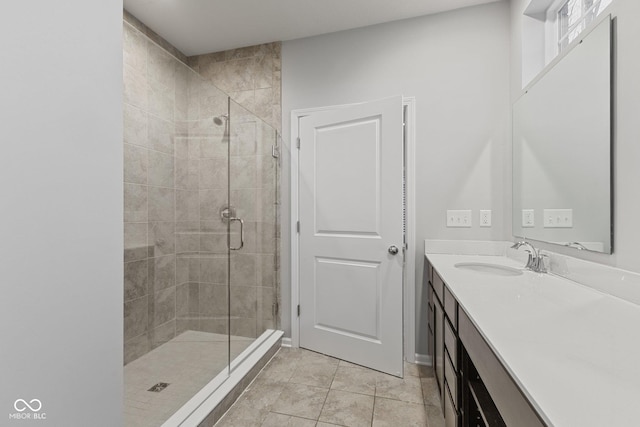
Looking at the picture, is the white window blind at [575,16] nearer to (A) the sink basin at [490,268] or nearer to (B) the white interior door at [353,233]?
(B) the white interior door at [353,233]

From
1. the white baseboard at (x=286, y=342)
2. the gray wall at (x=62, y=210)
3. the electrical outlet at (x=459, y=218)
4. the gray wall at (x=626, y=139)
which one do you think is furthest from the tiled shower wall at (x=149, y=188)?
the gray wall at (x=626, y=139)

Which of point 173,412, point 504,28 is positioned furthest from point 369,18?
point 173,412

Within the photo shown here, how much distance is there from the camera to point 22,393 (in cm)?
41

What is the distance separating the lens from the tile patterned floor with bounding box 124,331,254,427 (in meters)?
1.41

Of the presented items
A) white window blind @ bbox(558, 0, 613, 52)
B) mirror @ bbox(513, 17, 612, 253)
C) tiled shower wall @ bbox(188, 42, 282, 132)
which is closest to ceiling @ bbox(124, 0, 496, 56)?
tiled shower wall @ bbox(188, 42, 282, 132)

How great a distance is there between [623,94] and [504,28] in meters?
1.34

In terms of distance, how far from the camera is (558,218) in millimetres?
1530

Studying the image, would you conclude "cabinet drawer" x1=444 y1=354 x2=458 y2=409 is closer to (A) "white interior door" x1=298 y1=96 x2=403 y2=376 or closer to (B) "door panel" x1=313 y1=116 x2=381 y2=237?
(A) "white interior door" x1=298 y1=96 x2=403 y2=376

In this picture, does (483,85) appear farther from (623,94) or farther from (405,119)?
(623,94)

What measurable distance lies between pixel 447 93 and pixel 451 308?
5.44ft

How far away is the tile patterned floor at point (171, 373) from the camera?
4.62ft

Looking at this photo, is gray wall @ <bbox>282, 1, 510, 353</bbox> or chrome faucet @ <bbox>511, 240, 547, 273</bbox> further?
gray wall @ <bbox>282, 1, 510, 353</bbox>

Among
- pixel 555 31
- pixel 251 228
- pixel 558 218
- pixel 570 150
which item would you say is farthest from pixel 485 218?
pixel 251 228

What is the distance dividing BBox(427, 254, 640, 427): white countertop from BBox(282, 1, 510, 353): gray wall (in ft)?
3.20
